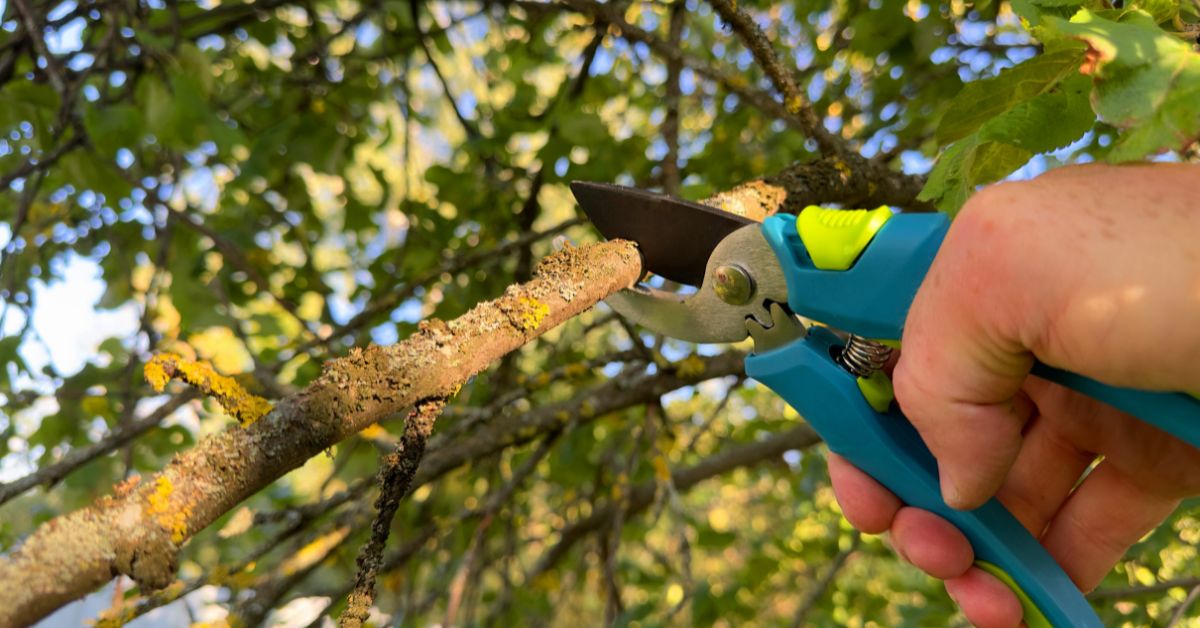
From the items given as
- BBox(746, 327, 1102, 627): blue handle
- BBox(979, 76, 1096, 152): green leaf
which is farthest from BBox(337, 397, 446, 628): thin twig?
BBox(979, 76, 1096, 152): green leaf

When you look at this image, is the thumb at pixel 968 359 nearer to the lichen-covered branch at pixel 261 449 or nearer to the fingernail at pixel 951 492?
the fingernail at pixel 951 492

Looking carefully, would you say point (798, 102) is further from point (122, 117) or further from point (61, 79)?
point (122, 117)

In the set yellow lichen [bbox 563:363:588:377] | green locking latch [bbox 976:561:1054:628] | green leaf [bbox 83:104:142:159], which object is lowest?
green locking latch [bbox 976:561:1054:628]

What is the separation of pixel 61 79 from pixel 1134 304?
6.22ft

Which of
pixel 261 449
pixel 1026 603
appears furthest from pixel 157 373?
pixel 1026 603

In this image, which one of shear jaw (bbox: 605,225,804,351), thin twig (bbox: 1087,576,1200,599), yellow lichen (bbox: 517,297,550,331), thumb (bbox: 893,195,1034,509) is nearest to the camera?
thumb (bbox: 893,195,1034,509)

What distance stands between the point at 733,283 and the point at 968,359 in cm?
37

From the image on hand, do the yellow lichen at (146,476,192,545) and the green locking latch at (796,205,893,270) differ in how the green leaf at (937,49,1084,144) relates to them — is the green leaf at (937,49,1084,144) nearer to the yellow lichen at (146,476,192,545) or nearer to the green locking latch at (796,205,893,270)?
the green locking latch at (796,205,893,270)

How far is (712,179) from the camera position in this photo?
2496mm

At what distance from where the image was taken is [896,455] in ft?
3.66

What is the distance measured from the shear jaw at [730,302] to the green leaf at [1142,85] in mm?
443

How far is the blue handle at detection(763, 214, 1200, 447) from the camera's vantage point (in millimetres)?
806

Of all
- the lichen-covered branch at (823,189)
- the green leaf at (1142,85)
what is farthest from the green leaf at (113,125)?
the green leaf at (1142,85)

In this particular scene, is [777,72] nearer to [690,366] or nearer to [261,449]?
[690,366]
